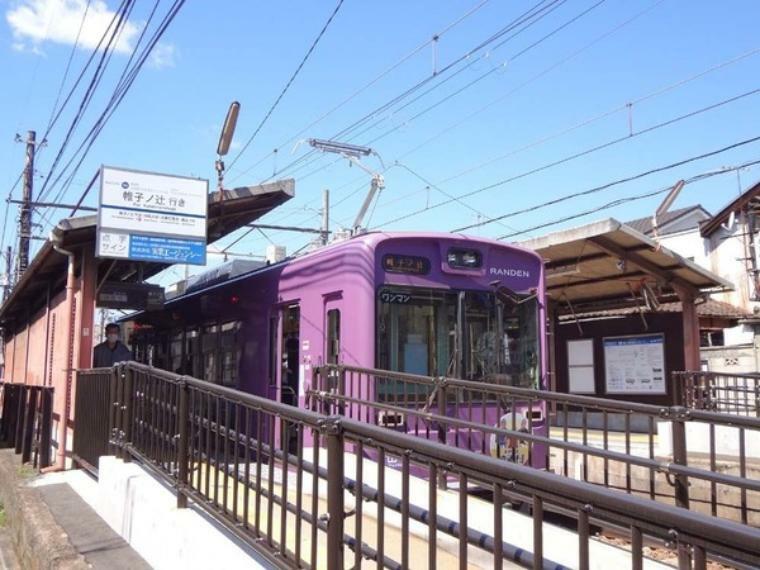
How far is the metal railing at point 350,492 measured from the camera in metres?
1.95

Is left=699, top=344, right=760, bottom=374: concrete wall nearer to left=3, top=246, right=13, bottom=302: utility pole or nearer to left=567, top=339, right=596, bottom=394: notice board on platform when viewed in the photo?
left=567, top=339, right=596, bottom=394: notice board on platform

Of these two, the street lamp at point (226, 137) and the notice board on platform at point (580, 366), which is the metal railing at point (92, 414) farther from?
the notice board on platform at point (580, 366)

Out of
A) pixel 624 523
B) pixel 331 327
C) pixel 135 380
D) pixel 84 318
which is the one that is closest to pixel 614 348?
pixel 331 327

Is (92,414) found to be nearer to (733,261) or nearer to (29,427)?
(29,427)

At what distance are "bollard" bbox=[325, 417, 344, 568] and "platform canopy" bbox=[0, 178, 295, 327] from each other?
6573 millimetres

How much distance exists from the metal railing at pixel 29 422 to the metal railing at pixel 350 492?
8.13ft

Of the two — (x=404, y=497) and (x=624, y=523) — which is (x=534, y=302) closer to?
(x=404, y=497)

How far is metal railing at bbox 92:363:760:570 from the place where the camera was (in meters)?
Result: 1.95

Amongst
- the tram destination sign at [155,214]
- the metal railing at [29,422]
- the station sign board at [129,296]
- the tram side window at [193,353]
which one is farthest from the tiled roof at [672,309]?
the metal railing at [29,422]

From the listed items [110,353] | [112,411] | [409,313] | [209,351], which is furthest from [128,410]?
[209,351]

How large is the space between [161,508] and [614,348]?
1307 cm

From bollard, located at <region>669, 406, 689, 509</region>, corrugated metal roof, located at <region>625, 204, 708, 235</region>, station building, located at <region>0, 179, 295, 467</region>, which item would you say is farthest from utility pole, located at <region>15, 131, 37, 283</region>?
corrugated metal roof, located at <region>625, 204, 708, 235</region>

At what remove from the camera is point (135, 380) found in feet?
19.9

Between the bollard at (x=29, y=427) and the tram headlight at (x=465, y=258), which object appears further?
the bollard at (x=29, y=427)
